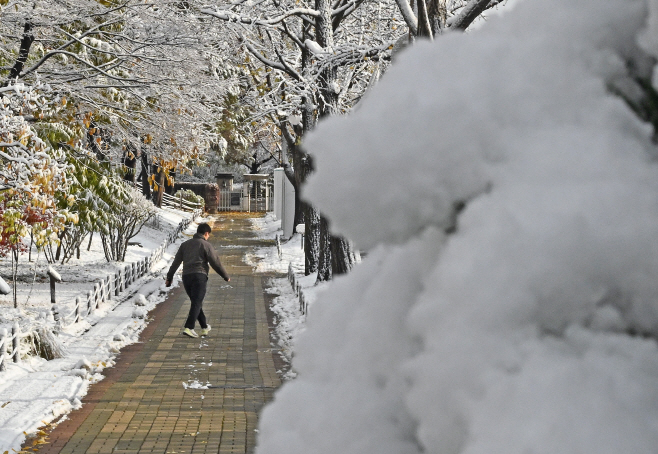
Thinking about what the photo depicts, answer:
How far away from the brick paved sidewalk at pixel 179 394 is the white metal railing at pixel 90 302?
122 cm

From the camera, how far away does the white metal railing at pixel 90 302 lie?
9.75 m

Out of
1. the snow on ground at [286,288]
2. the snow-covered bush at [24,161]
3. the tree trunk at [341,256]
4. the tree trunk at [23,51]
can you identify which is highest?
the tree trunk at [23,51]

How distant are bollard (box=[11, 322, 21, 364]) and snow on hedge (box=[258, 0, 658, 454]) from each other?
9.50 meters

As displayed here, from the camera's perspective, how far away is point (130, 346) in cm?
1209

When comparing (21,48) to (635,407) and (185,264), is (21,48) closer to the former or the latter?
(185,264)

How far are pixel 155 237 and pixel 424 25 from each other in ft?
92.3

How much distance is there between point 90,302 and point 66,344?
9.54 ft

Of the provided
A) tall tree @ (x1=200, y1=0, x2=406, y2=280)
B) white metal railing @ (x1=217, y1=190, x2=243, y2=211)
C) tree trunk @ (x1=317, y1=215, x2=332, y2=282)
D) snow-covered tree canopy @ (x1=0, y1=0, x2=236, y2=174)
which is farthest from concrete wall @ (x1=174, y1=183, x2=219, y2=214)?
snow-covered tree canopy @ (x1=0, y1=0, x2=236, y2=174)

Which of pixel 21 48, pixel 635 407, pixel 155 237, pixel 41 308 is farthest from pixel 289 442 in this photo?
pixel 155 237

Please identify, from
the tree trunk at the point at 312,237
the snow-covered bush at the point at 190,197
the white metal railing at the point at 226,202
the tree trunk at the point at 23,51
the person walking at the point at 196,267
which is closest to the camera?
the tree trunk at the point at 23,51

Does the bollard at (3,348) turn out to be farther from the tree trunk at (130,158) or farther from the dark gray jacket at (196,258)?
the tree trunk at (130,158)

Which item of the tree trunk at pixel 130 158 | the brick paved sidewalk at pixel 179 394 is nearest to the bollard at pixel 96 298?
the brick paved sidewalk at pixel 179 394

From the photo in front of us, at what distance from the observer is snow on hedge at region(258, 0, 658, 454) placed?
884mm

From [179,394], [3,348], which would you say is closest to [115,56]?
[3,348]
